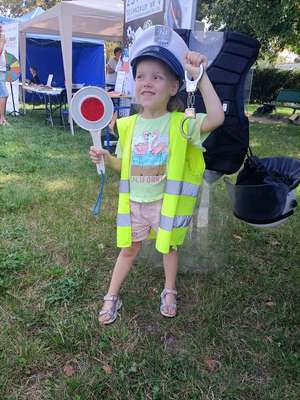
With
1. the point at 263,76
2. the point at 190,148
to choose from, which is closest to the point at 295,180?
the point at 190,148

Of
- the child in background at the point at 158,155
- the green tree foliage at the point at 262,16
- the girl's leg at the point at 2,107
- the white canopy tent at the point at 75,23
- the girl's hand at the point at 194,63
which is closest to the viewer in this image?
the girl's hand at the point at 194,63

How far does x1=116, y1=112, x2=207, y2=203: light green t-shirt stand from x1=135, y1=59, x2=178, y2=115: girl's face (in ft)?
0.35

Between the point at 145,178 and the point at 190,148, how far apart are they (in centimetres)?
27

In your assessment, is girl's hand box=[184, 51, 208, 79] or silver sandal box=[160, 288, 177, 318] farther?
silver sandal box=[160, 288, 177, 318]

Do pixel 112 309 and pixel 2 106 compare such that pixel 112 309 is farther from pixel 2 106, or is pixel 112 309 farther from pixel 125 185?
pixel 2 106

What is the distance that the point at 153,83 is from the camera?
1841 mm

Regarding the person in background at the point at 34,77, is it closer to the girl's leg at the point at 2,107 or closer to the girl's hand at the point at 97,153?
the girl's leg at the point at 2,107

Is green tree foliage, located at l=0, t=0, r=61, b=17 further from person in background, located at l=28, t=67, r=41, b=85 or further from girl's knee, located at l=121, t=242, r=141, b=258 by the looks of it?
girl's knee, located at l=121, t=242, r=141, b=258

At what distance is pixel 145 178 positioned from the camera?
203cm

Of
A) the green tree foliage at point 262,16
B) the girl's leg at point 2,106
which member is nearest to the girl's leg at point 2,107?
the girl's leg at point 2,106

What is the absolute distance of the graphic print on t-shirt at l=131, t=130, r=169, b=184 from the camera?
196cm

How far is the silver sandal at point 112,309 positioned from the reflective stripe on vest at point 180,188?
2.29ft

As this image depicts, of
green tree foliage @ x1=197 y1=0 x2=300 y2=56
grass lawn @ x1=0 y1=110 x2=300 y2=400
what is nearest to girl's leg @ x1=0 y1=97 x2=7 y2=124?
grass lawn @ x1=0 y1=110 x2=300 y2=400

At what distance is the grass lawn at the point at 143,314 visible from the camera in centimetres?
174
